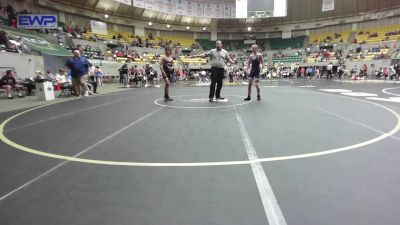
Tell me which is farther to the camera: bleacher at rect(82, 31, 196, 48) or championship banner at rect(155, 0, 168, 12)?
championship banner at rect(155, 0, 168, 12)

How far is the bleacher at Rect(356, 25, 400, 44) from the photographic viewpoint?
33203mm

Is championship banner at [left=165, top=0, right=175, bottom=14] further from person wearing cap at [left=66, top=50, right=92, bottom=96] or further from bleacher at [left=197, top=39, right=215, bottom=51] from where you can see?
person wearing cap at [left=66, top=50, right=92, bottom=96]

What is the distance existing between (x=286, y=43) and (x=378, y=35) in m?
13.4

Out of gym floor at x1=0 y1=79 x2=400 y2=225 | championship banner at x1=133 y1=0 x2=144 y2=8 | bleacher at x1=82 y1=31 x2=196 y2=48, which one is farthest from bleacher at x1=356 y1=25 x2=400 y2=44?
gym floor at x1=0 y1=79 x2=400 y2=225

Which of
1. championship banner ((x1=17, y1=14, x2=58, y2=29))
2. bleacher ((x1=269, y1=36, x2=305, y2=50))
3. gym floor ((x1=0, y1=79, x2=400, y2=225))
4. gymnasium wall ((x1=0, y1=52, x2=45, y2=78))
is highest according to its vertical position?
bleacher ((x1=269, y1=36, x2=305, y2=50))

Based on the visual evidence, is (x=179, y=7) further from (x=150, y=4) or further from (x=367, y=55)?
(x=367, y=55)

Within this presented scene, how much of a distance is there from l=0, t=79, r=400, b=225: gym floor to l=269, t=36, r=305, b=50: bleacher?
42.4 m

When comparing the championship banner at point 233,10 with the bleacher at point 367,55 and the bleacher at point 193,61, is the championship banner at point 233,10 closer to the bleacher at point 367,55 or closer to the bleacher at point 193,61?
the bleacher at point 193,61

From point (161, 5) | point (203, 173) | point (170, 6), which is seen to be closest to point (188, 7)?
point (170, 6)

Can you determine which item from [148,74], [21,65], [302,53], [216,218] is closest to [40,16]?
[21,65]

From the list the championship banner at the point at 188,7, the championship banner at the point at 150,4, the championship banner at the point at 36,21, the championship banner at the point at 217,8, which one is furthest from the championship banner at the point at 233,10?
the championship banner at the point at 36,21

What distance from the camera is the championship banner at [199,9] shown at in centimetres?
4262

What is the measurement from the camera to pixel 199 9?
42.9 metres

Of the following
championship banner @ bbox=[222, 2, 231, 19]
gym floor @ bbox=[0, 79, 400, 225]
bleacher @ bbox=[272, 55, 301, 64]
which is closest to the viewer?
gym floor @ bbox=[0, 79, 400, 225]
